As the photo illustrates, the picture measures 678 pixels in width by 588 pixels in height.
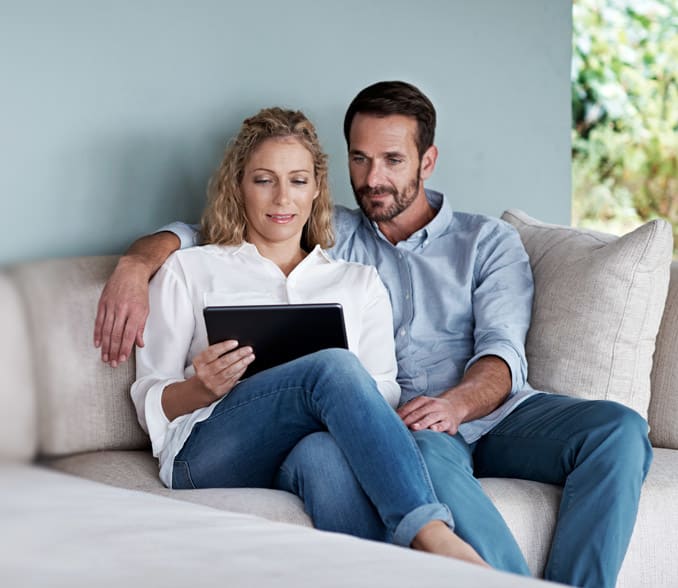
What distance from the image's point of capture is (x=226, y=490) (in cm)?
175

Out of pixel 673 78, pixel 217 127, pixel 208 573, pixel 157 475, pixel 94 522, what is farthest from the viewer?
pixel 673 78

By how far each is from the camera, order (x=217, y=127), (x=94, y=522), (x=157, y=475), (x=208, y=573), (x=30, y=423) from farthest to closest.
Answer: (x=217, y=127) → (x=157, y=475) → (x=30, y=423) → (x=94, y=522) → (x=208, y=573)

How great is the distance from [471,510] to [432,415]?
0.28 m

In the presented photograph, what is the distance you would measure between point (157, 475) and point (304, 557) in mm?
1217

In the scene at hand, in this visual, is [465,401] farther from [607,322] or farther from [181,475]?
[181,475]

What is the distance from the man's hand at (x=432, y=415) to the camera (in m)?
1.92

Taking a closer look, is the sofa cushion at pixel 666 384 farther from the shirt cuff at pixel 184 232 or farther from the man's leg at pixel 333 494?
the shirt cuff at pixel 184 232

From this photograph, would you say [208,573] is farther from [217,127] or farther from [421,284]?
[217,127]

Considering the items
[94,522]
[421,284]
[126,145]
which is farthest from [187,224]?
[94,522]

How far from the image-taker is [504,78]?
296 centimetres

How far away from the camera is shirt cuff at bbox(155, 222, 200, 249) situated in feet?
7.05

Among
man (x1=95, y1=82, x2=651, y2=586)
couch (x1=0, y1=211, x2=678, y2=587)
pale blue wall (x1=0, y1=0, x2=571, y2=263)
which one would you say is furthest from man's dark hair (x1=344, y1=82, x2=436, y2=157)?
couch (x1=0, y1=211, x2=678, y2=587)

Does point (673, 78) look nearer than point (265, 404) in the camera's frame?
No

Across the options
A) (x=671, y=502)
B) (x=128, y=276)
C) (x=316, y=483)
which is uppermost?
(x=128, y=276)
